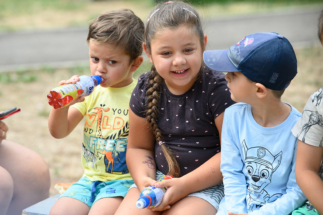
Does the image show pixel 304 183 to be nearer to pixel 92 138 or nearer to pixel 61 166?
pixel 92 138

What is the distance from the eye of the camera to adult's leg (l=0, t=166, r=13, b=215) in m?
2.16

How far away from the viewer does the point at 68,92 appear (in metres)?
2.06

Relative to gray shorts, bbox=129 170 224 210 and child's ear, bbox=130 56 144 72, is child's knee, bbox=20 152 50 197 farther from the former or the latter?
gray shorts, bbox=129 170 224 210

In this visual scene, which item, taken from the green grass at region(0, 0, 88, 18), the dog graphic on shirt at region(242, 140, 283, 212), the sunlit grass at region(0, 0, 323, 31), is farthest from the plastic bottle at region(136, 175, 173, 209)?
the green grass at region(0, 0, 88, 18)

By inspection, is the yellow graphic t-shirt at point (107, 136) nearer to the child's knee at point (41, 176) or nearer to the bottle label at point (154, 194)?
the child's knee at point (41, 176)

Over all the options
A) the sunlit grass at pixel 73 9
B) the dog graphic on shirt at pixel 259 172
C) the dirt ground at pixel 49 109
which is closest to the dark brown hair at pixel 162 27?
the dog graphic on shirt at pixel 259 172

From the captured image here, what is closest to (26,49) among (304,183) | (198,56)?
(198,56)

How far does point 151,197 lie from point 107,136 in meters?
0.68

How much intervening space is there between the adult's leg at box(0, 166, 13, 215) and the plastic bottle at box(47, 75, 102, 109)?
1.79 feet

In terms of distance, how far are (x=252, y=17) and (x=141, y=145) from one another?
10685 millimetres

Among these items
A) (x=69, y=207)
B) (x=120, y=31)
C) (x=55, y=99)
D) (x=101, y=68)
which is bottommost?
(x=69, y=207)

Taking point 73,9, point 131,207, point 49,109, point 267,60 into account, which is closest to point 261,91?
point 267,60

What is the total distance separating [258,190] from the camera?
184 centimetres

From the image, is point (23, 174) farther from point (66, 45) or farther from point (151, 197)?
point (66, 45)
